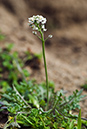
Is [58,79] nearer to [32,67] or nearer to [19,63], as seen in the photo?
[32,67]

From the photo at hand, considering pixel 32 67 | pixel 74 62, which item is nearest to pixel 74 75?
pixel 74 62

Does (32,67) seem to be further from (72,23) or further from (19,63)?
(72,23)

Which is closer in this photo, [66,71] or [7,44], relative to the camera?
[66,71]

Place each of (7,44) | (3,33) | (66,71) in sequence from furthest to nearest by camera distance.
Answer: (3,33), (7,44), (66,71)

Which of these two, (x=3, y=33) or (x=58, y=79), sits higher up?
(x=3, y=33)

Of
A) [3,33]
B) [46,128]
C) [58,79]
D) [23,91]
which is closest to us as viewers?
[46,128]

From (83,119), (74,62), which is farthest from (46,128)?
(74,62)

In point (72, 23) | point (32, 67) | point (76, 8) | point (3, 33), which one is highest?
point (76, 8)
